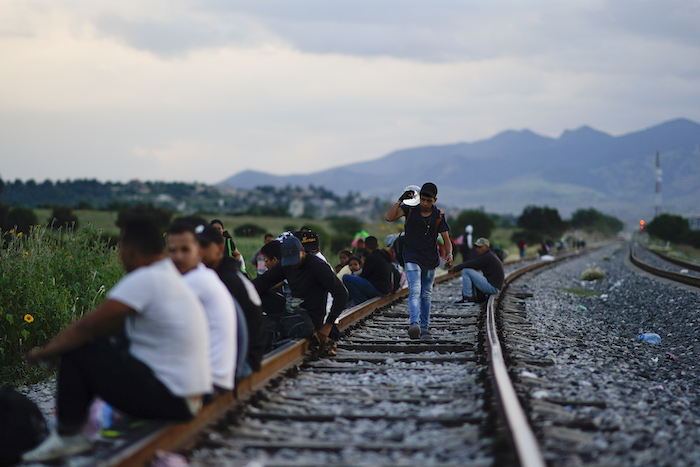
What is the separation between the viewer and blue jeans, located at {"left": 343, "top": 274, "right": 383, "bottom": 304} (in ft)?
38.5

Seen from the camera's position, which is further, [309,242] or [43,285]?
[43,285]

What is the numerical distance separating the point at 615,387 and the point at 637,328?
6303mm

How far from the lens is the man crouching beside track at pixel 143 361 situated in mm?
3814

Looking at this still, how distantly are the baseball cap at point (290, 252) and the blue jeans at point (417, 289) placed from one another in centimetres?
178

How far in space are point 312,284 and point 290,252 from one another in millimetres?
688

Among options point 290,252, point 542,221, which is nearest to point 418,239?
point 290,252

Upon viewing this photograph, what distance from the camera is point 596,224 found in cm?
18512

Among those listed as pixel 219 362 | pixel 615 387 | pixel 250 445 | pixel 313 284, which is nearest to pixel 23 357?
pixel 313 284

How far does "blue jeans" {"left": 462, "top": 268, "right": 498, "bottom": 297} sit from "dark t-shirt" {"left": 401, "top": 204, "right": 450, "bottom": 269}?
459 cm

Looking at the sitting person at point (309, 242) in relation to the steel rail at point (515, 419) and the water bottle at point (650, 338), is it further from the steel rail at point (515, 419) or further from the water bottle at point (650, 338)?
the water bottle at point (650, 338)

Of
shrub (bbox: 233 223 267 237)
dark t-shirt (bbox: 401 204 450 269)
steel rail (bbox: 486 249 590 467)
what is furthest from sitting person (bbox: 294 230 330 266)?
shrub (bbox: 233 223 267 237)

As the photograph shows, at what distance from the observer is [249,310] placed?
520 cm

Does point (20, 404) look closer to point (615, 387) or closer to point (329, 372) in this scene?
point (329, 372)

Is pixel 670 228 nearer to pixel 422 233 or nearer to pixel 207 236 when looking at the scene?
pixel 422 233
